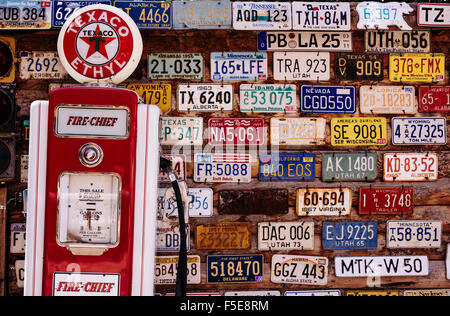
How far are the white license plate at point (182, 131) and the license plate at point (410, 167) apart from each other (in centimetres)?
143

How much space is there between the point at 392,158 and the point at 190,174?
154 cm

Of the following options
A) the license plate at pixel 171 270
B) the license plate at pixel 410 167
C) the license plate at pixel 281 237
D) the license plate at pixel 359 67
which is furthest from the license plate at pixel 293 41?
the license plate at pixel 171 270

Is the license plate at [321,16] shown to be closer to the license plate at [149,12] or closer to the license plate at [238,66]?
the license plate at [238,66]

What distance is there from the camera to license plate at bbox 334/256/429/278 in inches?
113

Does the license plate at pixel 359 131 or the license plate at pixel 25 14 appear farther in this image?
the license plate at pixel 359 131

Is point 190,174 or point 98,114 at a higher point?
point 98,114

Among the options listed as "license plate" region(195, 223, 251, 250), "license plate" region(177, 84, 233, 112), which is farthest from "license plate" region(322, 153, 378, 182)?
"license plate" region(177, 84, 233, 112)

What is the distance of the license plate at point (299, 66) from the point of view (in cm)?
281

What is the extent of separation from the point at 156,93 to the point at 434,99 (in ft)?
6.92

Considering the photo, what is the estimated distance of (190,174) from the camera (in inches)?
111

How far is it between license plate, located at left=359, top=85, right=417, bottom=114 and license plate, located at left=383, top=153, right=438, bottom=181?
34 centimetres
